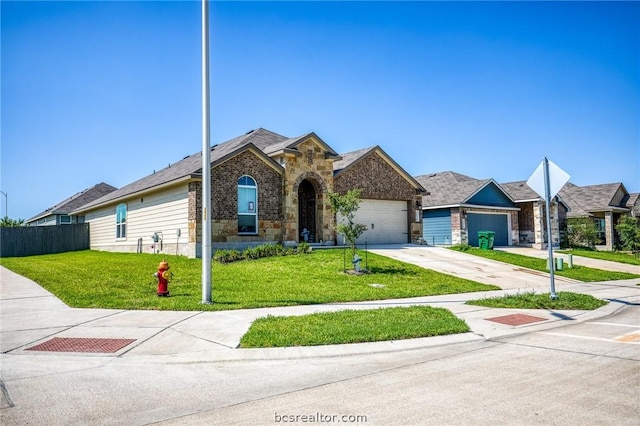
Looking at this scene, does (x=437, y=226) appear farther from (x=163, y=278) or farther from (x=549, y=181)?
(x=163, y=278)

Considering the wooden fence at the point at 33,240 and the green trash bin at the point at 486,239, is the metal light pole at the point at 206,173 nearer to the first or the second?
the green trash bin at the point at 486,239

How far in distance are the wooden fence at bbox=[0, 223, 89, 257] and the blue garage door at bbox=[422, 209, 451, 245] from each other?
83.7 feet

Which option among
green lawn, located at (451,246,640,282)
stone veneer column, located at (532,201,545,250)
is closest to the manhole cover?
green lawn, located at (451,246,640,282)

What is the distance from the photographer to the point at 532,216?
33188 mm

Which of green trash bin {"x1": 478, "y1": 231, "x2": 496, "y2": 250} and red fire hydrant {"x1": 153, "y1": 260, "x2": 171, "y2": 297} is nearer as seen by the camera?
red fire hydrant {"x1": 153, "y1": 260, "x2": 171, "y2": 297}

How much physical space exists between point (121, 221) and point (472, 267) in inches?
826

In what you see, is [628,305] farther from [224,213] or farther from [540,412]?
[224,213]

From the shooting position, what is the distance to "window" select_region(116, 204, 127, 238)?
27.8 m

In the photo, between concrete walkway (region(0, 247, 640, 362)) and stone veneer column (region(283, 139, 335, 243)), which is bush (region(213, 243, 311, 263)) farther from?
concrete walkway (region(0, 247, 640, 362))

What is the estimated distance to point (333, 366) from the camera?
5996 millimetres

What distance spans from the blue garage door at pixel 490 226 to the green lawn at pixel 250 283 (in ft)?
41.4

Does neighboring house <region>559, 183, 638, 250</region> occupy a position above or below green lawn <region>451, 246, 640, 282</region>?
above

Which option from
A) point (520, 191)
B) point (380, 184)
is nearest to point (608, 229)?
point (520, 191)

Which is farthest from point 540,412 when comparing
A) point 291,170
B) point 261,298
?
point 291,170
